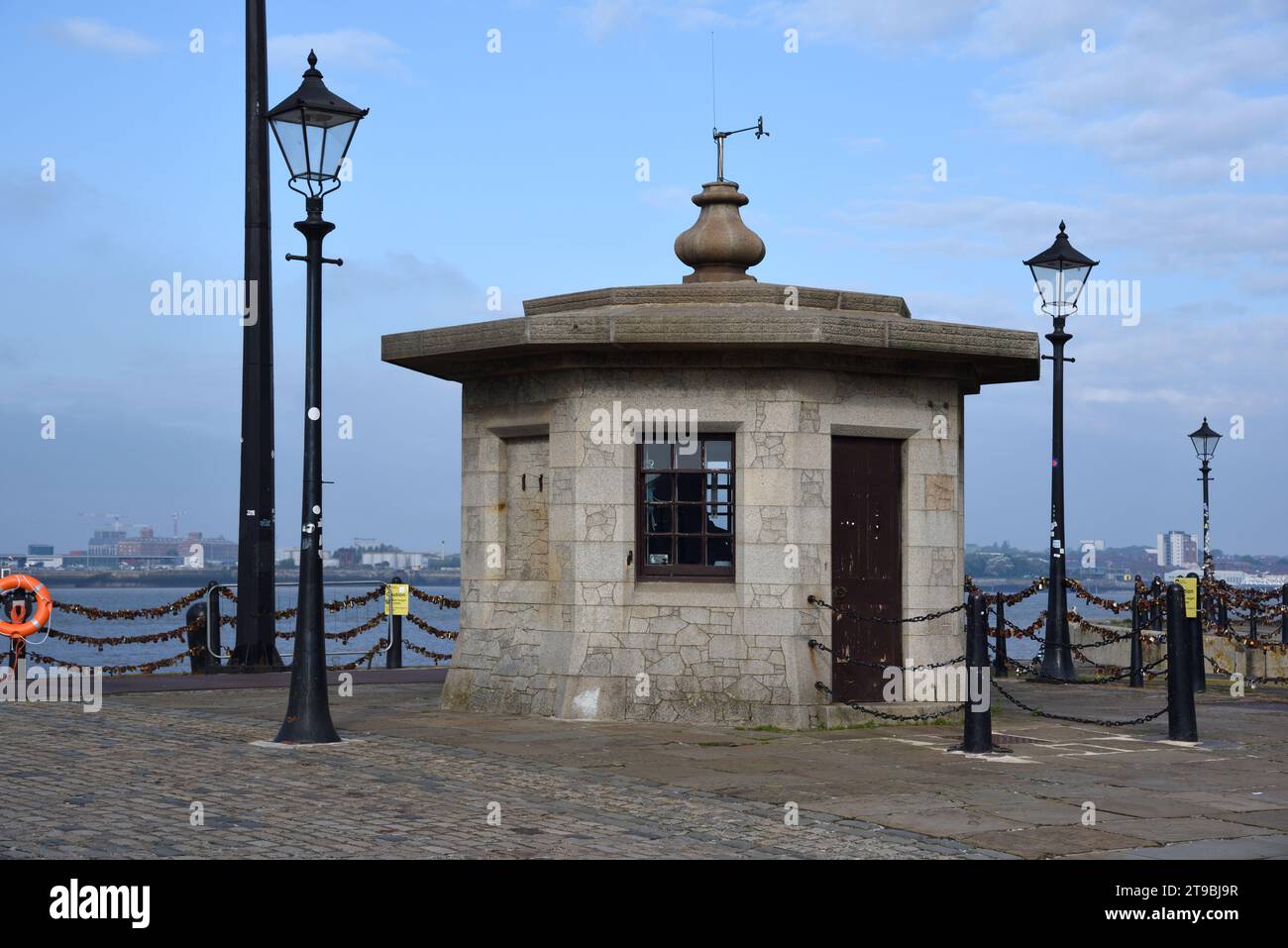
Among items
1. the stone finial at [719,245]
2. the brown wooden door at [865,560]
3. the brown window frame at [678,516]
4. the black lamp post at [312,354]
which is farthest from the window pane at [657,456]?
the black lamp post at [312,354]

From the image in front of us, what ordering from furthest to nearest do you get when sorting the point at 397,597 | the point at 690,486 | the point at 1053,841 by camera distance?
the point at 397,597, the point at 690,486, the point at 1053,841

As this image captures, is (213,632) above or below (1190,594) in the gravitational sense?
below

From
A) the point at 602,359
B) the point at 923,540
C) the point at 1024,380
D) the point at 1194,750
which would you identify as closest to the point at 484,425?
the point at 602,359

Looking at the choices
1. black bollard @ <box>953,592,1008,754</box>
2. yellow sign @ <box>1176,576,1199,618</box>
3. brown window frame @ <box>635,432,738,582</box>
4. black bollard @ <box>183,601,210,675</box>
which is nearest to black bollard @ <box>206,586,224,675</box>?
black bollard @ <box>183,601,210,675</box>

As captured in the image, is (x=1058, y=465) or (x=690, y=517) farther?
(x=1058, y=465)

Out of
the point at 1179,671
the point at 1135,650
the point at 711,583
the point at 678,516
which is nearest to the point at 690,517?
the point at 678,516

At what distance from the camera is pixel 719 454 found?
14.1 m

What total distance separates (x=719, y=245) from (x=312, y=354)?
4.62 meters

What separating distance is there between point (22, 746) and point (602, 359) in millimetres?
5717

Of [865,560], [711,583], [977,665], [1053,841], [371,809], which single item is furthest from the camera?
[865,560]

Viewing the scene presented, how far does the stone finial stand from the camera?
50.2 ft

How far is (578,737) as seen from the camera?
41.2 feet

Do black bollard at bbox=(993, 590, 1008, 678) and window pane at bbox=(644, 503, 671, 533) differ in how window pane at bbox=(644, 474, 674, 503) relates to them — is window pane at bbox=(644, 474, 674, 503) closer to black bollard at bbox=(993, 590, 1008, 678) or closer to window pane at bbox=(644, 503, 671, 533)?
window pane at bbox=(644, 503, 671, 533)

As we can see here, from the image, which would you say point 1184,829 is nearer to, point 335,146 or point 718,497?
point 718,497
